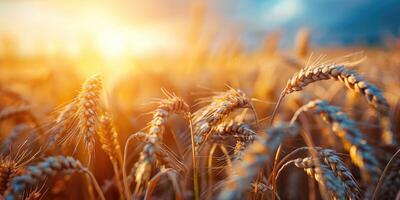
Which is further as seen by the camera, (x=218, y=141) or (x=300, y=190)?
(x=300, y=190)

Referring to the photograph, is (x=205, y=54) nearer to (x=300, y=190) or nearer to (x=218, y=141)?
(x=300, y=190)

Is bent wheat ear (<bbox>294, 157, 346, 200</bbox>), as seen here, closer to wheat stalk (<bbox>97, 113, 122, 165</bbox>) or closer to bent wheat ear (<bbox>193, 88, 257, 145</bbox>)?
bent wheat ear (<bbox>193, 88, 257, 145</bbox>)

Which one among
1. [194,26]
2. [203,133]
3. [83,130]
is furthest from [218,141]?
[194,26]

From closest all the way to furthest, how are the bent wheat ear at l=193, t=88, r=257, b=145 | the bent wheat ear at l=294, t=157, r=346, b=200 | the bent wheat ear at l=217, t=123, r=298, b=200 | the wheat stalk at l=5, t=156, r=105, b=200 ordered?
1. the bent wheat ear at l=217, t=123, r=298, b=200
2. the wheat stalk at l=5, t=156, r=105, b=200
3. the bent wheat ear at l=294, t=157, r=346, b=200
4. the bent wheat ear at l=193, t=88, r=257, b=145

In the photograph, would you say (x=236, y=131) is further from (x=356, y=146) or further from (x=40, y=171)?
(x=40, y=171)

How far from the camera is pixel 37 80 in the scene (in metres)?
4.68

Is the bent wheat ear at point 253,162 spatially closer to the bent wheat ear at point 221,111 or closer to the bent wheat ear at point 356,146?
the bent wheat ear at point 356,146

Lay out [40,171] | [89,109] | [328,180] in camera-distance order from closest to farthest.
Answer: [40,171], [328,180], [89,109]

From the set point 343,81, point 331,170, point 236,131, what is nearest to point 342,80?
point 343,81

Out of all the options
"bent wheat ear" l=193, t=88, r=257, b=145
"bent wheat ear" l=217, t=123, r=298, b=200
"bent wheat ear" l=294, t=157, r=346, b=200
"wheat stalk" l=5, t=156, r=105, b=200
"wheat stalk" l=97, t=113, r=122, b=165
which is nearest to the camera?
"bent wheat ear" l=217, t=123, r=298, b=200

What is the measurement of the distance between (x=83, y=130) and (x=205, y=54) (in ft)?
24.5

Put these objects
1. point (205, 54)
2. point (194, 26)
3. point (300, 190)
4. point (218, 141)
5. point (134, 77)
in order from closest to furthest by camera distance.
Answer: point (218, 141), point (300, 190), point (134, 77), point (194, 26), point (205, 54)

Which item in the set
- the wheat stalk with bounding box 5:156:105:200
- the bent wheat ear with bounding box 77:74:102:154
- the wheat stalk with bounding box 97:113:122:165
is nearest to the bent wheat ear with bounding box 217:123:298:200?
the wheat stalk with bounding box 5:156:105:200

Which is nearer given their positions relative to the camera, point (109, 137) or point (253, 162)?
point (253, 162)
